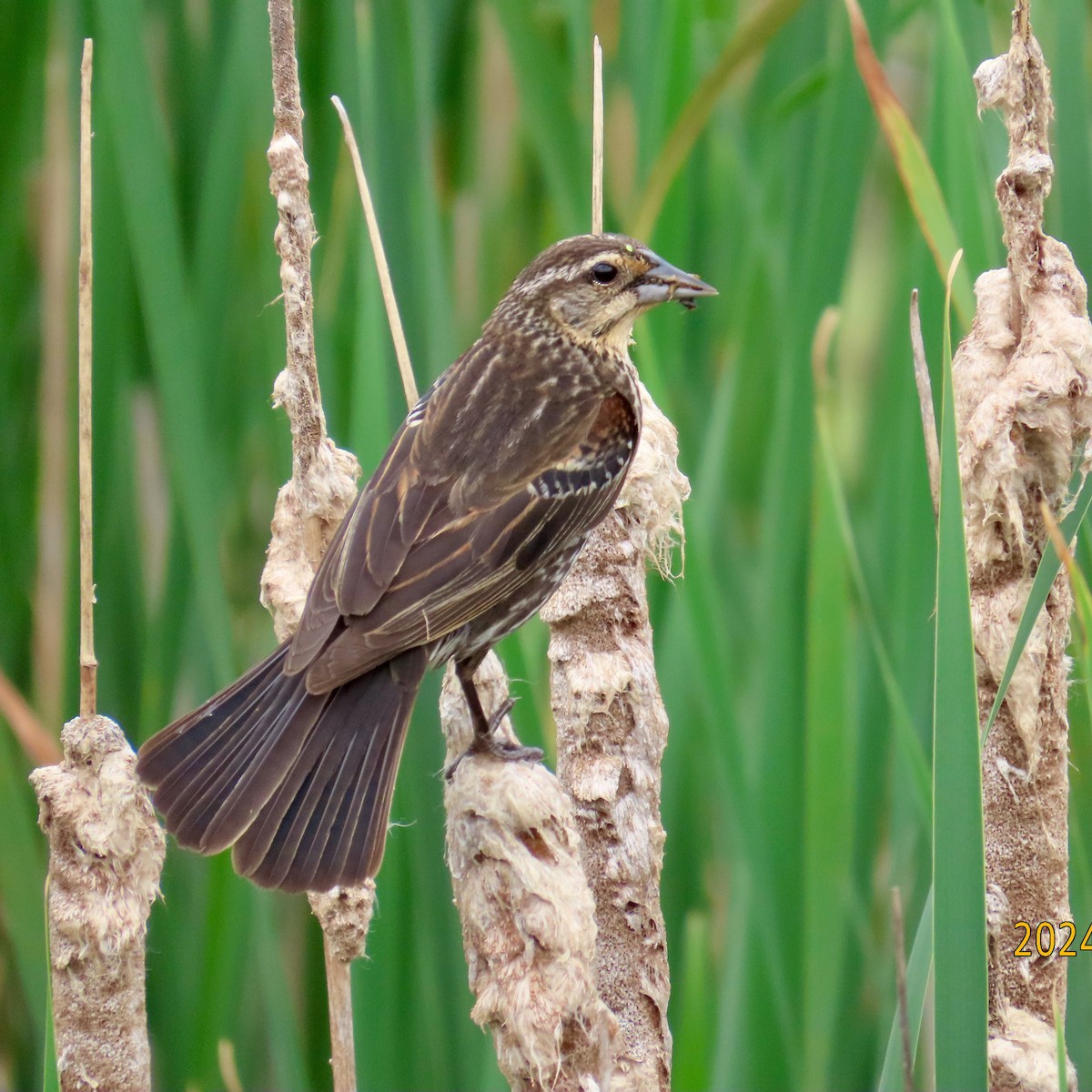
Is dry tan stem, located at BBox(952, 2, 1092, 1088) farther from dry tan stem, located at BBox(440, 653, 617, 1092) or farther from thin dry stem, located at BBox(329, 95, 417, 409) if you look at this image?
thin dry stem, located at BBox(329, 95, 417, 409)

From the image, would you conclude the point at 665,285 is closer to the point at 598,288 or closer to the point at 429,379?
the point at 598,288

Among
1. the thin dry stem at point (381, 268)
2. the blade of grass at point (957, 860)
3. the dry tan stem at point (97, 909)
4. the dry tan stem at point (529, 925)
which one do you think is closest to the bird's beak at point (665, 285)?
the thin dry stem at point (381, 268)

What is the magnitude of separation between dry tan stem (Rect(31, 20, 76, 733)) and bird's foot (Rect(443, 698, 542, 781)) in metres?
0.96

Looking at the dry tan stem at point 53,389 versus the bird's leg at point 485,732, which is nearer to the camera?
the bird's leg at point 485,732

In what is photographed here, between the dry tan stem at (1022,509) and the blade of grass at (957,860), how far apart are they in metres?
0.29

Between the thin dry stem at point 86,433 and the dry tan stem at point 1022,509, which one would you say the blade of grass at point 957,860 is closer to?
the dry tan stem at point 1022,509

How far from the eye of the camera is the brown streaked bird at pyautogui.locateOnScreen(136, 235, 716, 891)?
179 centimetres

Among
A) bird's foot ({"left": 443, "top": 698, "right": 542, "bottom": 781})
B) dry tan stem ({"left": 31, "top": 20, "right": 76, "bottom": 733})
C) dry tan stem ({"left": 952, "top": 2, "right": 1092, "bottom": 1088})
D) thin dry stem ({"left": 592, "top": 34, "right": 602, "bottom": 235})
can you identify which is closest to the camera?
dry tan stem ({"left": 952, "top": 2, "right": 1092, "bottom": 1088})

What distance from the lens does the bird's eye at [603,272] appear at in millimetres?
2459

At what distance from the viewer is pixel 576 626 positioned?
1.94 meters

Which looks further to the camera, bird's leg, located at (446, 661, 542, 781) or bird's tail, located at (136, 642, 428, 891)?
bird's leg, located at (446, 661, 542, 781)

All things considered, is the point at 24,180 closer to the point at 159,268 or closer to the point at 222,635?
the point at 159,268

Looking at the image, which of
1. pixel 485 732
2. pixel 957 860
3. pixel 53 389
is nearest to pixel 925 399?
pixel 957 860

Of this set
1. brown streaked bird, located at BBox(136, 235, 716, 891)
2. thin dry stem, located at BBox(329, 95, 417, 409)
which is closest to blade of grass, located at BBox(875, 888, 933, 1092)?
brown streaked bird, located at BBox(136, 235, 716, 891)
